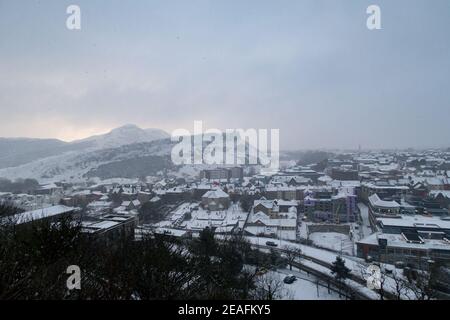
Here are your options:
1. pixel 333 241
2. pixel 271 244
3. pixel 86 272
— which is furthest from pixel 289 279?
pixel 86 272

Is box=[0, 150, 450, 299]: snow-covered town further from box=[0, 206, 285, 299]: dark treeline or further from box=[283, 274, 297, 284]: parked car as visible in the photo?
box=[0, 206, 285, 299]: dark treeline

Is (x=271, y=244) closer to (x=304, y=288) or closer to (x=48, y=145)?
(x=304, y=288)

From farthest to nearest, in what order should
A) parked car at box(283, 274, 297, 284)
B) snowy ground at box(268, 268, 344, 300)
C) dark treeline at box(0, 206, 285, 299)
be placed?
parked car at box(283, 274, 297, 284) < snowy ground at box(268, 268, 344, 300) < dark treeline at box(0, 206, 285, 299)

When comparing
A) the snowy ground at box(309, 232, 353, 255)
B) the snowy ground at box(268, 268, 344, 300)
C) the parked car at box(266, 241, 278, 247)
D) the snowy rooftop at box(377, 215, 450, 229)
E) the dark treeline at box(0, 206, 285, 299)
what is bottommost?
the snowy ground at box(309, 232, 353, 255)

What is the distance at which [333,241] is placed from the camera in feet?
26.3

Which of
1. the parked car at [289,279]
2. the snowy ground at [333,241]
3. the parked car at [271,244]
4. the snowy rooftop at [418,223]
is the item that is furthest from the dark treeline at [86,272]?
the snowy rooftop at [418,223]

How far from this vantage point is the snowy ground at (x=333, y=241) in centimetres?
733

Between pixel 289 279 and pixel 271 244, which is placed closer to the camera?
pixel 289 279

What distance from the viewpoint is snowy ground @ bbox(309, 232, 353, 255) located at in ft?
24.0

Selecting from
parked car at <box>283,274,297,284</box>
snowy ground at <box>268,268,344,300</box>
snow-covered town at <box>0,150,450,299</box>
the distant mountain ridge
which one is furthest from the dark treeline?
the distant mountain ridge

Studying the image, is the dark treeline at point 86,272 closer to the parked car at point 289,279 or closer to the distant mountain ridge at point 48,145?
the parked car at point 289,279
